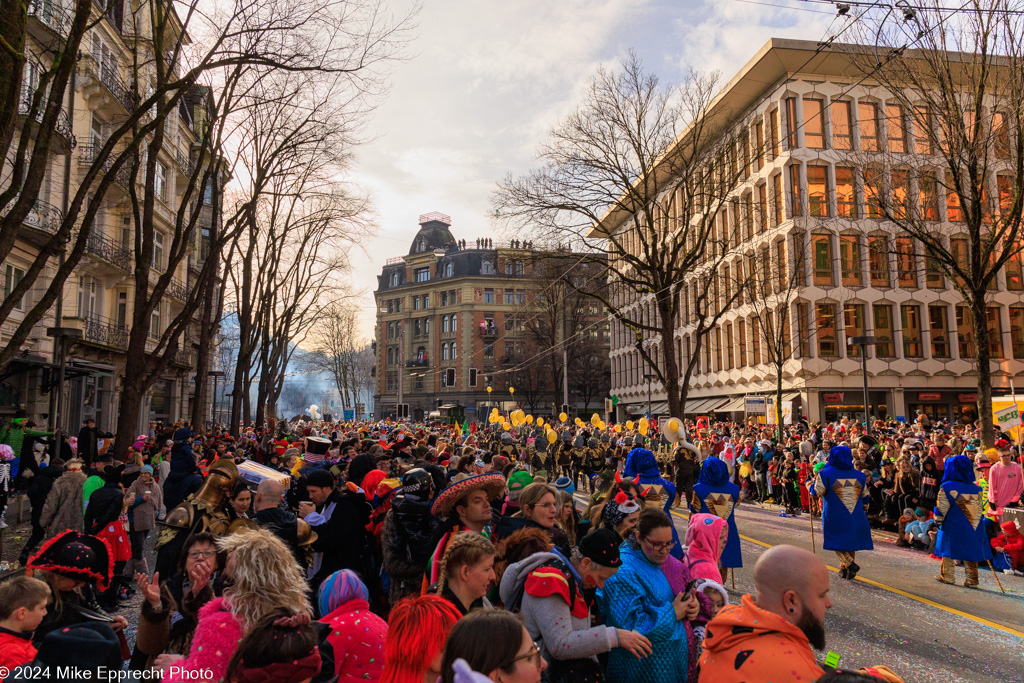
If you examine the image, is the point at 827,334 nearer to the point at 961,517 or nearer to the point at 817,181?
the point at 817,181

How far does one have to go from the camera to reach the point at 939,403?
120 ft

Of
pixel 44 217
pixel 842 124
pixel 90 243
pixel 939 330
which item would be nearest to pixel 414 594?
pixel 44 217

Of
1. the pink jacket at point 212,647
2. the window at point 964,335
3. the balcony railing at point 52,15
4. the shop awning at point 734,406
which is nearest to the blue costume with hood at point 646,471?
the pink jacket at point 212,647

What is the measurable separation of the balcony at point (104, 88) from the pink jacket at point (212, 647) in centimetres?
2479

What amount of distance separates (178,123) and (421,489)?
34301 mm

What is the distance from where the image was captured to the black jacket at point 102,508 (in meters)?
7.59

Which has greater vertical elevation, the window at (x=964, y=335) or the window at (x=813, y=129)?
the window at (x=813, y=129)

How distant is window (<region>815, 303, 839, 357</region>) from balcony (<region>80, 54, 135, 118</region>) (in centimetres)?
3288

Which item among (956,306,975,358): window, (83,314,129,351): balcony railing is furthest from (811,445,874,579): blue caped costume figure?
(956,306,975,358): window

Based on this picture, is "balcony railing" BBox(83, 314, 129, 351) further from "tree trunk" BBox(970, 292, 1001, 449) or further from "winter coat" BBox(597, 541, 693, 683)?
"tree trunk" BBox(970, 292, 1001, 449)

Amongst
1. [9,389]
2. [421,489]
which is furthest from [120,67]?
[421,489]

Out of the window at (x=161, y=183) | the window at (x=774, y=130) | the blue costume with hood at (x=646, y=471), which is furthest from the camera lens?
the window at (x=774, y=130)

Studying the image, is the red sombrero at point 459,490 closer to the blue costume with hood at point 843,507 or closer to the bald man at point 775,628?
the bald man at point 775,628

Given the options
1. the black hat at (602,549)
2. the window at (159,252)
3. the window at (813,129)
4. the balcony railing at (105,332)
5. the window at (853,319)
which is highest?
the window at (813,129)
